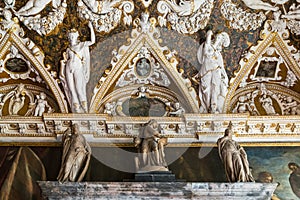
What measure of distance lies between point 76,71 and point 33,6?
65.1 inches

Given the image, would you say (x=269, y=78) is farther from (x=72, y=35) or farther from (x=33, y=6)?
(x=33, y=6)

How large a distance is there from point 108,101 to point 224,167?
117 inches

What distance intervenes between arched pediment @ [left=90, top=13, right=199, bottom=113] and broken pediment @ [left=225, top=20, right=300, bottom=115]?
1.10 meters

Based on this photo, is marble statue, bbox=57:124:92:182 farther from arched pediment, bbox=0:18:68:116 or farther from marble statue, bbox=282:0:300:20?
marble statue, bbox=282:0:300:20

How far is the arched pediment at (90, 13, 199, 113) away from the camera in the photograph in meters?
12.0

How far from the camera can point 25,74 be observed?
1210 cm

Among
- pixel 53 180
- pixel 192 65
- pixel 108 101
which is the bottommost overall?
pixel 53 180

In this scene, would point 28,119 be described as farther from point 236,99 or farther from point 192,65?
point 236,99

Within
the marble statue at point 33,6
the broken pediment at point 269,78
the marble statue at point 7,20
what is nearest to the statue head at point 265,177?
the broken pediment at point 269,78

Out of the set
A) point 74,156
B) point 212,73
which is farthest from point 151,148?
point 212,73

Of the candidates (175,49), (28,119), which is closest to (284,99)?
(175,49)

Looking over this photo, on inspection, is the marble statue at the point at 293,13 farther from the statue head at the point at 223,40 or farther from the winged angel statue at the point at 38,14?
the winged angel statue at the point at 38,14

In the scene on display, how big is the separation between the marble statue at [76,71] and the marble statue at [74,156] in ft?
3.44

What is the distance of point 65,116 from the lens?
1137cm
